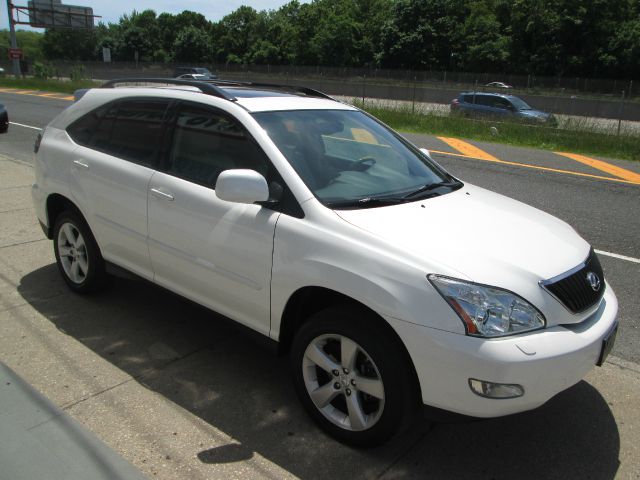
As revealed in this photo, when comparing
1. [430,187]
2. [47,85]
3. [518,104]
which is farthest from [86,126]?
[47,85]

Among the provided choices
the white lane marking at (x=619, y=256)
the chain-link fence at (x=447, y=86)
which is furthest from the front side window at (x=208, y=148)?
the chain-link fence at (x=447, y=86)

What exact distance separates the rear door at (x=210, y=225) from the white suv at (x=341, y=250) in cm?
→ 1

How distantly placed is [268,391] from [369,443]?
803 mm

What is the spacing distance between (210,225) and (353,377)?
1202mm

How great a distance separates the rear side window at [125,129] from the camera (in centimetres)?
382

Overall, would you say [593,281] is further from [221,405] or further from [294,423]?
[221,405]

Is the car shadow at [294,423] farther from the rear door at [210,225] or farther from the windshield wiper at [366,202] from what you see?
the windshield wiper at [366,202]

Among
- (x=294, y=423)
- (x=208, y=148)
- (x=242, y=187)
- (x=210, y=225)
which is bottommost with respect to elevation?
(x=294, y=423)

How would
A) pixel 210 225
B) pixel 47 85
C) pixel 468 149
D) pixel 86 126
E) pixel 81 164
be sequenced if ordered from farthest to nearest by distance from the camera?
pixel 47 85 → pixel 468 149 → pixel 86 126 → pixel 81 164 → pixel 210 225

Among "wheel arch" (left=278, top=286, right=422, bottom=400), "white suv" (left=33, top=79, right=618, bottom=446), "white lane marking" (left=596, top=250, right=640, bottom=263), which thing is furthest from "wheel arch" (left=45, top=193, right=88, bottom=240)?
"white lane marking" (left=596, top=250, right=640, bottom=263)

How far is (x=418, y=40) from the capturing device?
232ft

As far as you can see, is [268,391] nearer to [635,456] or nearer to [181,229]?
[181,229]

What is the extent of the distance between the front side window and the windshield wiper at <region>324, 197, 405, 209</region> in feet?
1.42

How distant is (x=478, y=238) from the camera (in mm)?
2811
